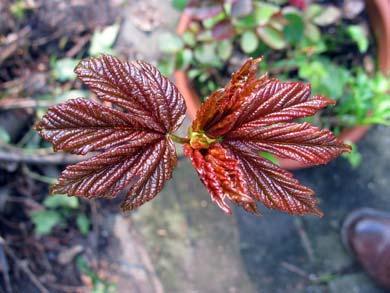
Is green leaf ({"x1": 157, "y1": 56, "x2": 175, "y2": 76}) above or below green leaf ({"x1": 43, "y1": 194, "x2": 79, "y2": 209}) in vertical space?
above

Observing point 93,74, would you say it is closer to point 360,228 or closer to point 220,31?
point 220,31

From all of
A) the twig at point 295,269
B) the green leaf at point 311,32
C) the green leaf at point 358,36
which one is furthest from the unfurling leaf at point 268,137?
the twig at point 295,269

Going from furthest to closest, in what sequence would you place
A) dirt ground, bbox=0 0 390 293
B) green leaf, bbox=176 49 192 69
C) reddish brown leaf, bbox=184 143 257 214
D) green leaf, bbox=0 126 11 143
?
dirt ground, bbox=0 0 390 293, green leaf, bbox=0 126 11 143, green leaf, bbox=176 49 192 69, reddish brown leaf, bbox=184 143 257 214

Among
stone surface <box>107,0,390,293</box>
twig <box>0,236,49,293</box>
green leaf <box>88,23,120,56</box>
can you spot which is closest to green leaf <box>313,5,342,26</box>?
stone surface <box>107,0,390,293</box>

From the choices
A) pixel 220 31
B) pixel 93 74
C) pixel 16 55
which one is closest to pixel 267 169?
pixel 93 74

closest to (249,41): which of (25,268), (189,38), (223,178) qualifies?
(189,38)

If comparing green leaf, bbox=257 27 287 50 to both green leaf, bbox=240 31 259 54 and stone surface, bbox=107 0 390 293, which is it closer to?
green leaf, bbox=240 31 259 54

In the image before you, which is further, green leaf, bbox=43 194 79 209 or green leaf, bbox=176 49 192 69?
green leaf, bbox=43 194 79 209

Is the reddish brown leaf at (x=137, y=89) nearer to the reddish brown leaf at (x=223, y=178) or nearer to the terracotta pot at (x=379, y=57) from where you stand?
the reddish brown leaf at (x=223, y=178)
